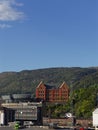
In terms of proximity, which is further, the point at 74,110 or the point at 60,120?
the point at 74,110

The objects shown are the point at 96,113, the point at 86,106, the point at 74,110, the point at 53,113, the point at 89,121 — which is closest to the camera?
the point at 96,113

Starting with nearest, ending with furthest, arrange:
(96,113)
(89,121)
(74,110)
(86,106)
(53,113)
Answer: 1. (96,113)
2. (89,121)
3. (86,106)
4. (74,110)
5. (53,113)

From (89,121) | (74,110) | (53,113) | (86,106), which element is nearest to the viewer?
(89,121)

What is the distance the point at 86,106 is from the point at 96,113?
26.6 metres

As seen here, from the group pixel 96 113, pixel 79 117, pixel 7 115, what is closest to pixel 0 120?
pixel 7 115

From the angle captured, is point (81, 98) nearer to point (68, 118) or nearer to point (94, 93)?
point (94, 93)

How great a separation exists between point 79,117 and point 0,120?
28563 mm

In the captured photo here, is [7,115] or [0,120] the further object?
[7,115]

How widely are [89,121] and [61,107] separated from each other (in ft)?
149

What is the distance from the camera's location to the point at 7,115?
186 metres

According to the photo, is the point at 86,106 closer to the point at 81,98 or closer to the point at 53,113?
the point at 81,98

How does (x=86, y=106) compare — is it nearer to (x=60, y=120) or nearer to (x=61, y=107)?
(x=60, y=120)

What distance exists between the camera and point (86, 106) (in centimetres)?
16475

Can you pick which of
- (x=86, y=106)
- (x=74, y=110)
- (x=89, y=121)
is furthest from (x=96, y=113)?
(x=74, y=110)
